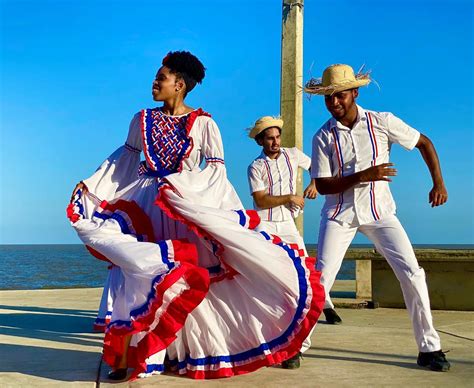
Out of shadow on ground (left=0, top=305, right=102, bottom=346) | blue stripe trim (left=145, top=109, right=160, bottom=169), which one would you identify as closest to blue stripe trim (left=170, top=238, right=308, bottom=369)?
blue stripe trim (left=145, top=109, right=160, bottom=169)

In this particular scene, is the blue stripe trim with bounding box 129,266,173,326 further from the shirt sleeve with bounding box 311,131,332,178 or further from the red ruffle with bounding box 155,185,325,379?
the shirt sleeve with bounding box 311,131,332,178

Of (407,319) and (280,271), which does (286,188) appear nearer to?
(407,319)

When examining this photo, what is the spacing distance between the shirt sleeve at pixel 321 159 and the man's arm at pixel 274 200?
1.74m

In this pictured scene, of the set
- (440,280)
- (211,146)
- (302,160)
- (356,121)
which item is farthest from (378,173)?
(440,280)

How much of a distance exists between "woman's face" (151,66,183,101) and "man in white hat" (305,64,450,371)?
1.01m

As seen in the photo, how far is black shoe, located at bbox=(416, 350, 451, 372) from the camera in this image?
4371 millimetres

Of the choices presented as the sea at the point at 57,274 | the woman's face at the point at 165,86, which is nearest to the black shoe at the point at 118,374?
the woman's face at the point at 165,86

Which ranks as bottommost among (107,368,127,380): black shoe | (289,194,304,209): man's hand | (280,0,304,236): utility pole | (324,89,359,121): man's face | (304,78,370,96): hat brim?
(107,368,127,380): black shoe

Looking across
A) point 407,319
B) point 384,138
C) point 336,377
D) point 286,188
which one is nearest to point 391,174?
point 384,138

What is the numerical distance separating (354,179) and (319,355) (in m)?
Answer: 1.35

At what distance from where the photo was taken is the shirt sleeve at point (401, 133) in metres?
4.75

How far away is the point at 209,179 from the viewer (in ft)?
14.8

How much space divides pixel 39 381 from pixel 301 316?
1.68 metres

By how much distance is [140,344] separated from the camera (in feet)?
13.0
